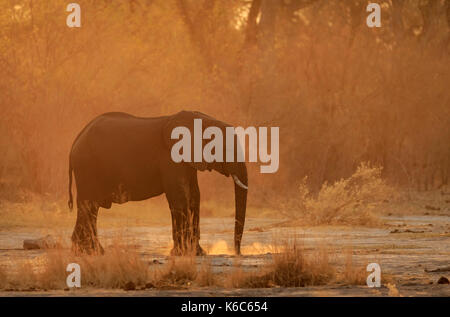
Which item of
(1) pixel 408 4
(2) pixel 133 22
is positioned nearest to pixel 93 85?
(2) pixel 133 22

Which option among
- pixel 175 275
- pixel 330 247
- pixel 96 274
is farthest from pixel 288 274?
pixel 330 247

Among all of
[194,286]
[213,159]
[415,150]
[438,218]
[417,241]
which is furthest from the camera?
[415,150]

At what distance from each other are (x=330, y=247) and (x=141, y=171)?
10.3ft

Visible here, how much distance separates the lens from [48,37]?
78.1 ft

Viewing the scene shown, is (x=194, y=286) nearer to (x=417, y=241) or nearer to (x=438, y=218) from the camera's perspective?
(x=417, y=241)

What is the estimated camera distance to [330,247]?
50.8ft

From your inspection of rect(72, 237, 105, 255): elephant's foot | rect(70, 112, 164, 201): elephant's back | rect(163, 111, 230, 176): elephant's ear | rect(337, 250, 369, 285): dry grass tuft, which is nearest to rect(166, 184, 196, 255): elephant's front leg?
rect(163, 111, 230, 176): elephant's ear

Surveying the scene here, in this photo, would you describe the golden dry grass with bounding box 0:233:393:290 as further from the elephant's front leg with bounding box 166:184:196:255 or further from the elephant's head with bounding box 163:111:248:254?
the elephant's head with bounding box 163:111:248:254

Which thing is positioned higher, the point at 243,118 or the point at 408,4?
the point at 408,4

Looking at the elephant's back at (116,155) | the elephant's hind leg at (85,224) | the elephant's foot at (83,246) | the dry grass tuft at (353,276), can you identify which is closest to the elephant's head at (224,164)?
the elephant's back at (116,155)

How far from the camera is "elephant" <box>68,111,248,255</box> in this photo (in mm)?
13625

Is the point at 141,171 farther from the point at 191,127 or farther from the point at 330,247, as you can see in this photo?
the point at 330,247

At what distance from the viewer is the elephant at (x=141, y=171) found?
13.6 metres
